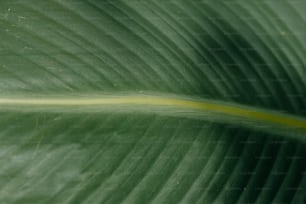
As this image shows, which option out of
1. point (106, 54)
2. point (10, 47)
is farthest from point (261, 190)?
point (10, 47)

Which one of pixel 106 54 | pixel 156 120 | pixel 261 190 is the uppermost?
pixel 106 54

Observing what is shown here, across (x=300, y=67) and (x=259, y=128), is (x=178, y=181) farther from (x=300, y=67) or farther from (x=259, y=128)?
(x=300, y=67)

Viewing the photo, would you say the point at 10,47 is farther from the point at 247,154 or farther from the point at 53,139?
the point at 247,154

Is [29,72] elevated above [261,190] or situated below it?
above
